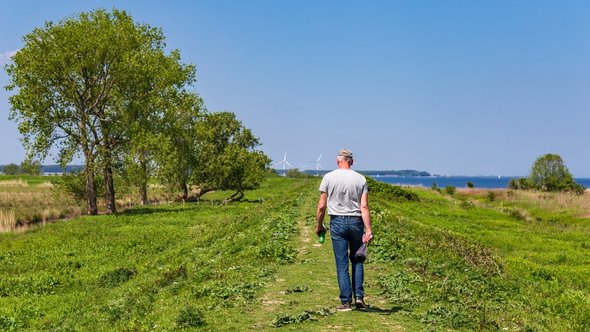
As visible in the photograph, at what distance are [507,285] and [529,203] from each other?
6854 cm

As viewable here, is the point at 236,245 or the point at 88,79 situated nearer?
the point at 236,245

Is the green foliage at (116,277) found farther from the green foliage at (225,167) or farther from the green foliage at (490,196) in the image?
the green foliage at (490,196)

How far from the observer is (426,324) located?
12.1 m

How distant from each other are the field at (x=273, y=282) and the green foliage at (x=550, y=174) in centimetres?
8929

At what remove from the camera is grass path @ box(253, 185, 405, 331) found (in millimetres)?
11742

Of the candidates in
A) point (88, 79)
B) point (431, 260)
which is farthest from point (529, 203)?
point (431, 260)

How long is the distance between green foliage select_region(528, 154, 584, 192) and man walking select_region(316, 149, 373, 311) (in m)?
119

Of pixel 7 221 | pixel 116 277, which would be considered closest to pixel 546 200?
pixel 7 221

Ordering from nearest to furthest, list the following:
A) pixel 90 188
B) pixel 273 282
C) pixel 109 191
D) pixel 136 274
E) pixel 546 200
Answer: pixel 273 282
pixel 136 274
pixel 90 188
pixel 109 191
pixel 546 200

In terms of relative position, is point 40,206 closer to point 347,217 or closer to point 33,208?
point 33,208

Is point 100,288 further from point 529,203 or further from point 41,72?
point 529,203

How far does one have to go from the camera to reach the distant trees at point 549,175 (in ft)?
397

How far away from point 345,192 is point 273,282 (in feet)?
16.8

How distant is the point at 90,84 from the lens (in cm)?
5247
